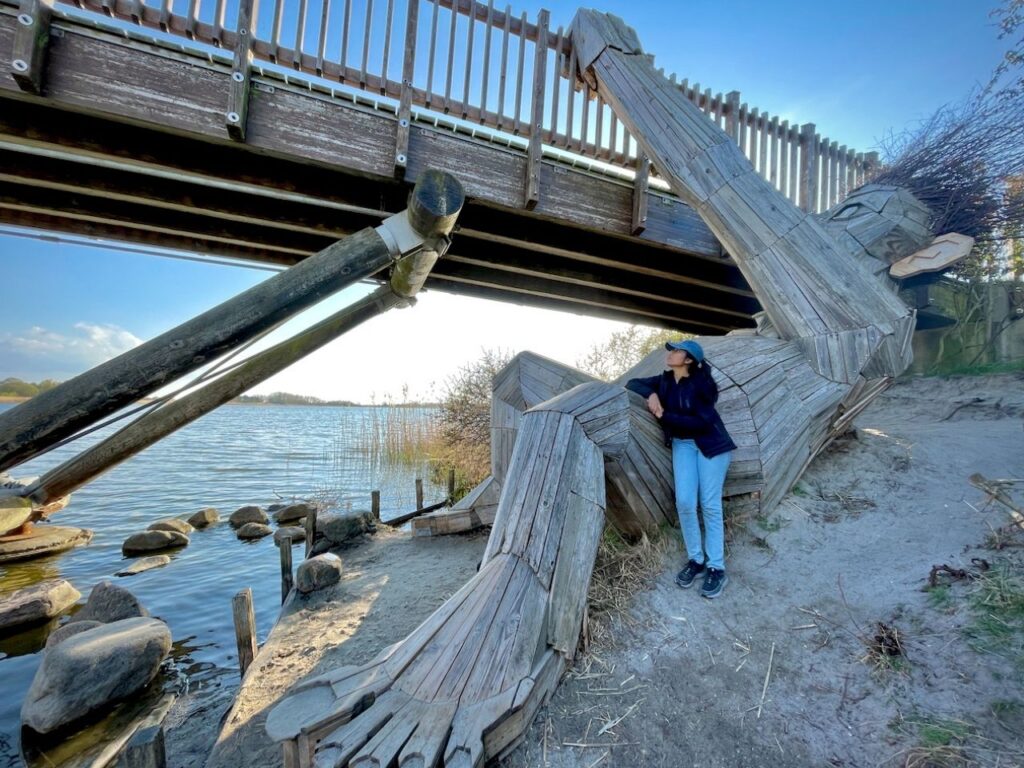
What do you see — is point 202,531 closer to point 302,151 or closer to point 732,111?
point 302,151

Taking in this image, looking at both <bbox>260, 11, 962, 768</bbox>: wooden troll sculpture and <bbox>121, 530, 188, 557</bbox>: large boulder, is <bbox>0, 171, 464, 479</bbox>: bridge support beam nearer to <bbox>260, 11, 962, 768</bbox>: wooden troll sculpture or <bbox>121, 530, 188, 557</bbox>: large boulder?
<bbox>260, 11, 962, 768</bbox>: wooden troll sculpture

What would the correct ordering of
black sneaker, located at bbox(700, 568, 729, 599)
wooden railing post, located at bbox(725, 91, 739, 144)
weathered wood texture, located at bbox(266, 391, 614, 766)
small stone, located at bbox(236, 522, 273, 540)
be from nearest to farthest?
weathered wood texture, located at bbox(266, 391, 614, 766)
black sneaker, located at bbox(700, 568, 729, 599)
wooden railing post, located at bbox(725, 91, 739, 144)
small stone, located at bbox(236, 522, 273, 540)

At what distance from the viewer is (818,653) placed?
2.17 meters

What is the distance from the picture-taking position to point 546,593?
7.22 ft

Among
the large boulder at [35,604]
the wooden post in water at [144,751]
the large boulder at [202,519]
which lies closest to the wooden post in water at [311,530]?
the large boulder at [35,604]

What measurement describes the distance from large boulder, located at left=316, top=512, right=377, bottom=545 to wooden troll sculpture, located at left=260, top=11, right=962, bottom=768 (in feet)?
13.3

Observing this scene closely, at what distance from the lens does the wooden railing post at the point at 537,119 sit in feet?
14.5

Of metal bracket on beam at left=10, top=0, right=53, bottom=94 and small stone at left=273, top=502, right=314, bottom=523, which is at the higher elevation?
metal bracket on beam at left=10, top=0, right=53, bottom=94

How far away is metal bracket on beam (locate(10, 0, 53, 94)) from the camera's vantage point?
115 inches

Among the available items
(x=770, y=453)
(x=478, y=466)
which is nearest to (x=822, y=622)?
(x=770, y=453)

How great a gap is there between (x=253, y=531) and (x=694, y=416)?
10874mm

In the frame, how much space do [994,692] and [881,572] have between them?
826 mm

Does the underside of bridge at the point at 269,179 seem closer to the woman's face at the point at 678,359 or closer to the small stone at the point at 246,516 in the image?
the woman's face at the point at 678,359

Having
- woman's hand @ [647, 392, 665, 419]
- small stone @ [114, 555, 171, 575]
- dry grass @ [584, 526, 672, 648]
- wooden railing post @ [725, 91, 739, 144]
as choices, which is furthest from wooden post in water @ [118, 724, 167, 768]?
small stone @ [114, 555, 171, 575]
